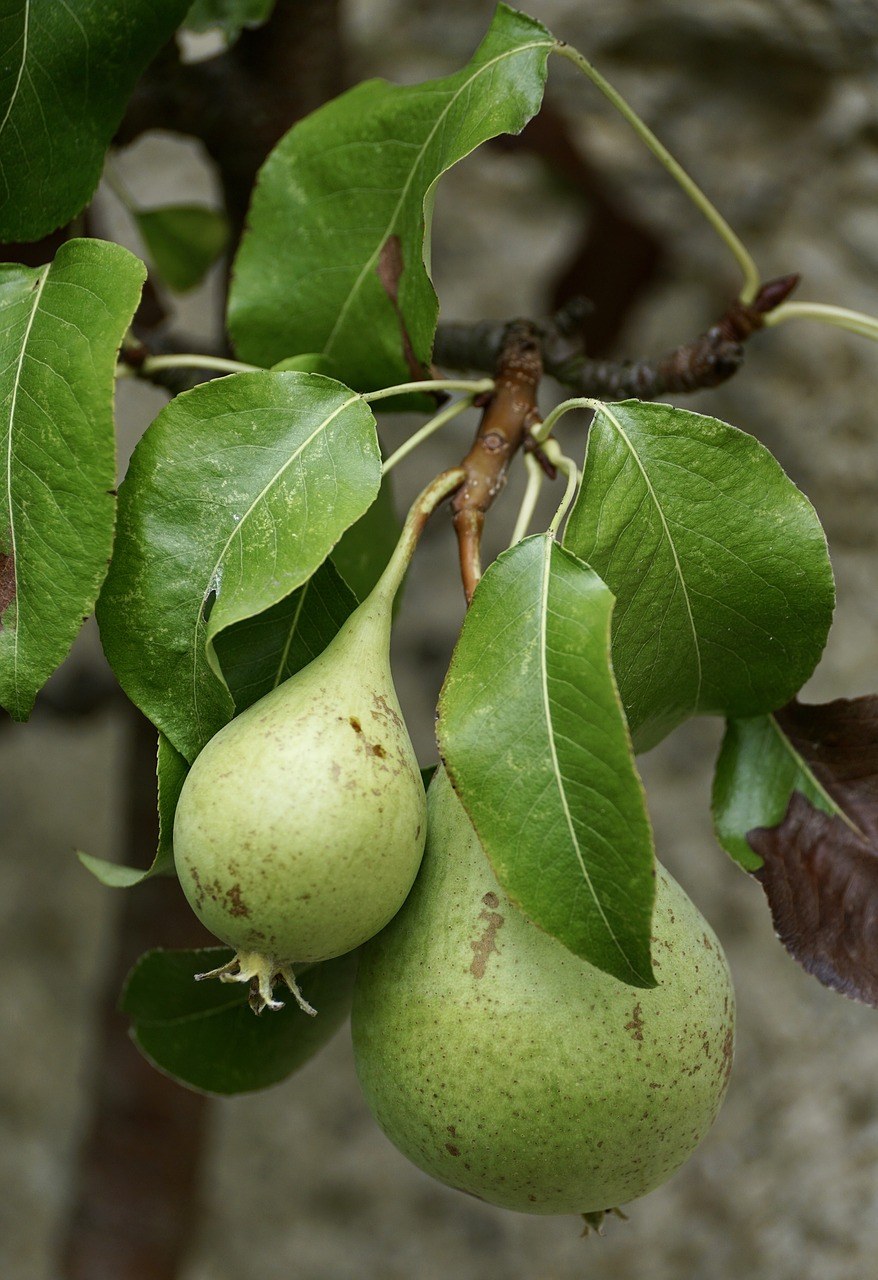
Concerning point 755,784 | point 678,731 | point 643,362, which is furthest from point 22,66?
point 678,731

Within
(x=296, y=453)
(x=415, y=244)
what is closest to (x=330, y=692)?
(x=296, y=453)

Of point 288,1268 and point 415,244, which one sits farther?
point 288,1268

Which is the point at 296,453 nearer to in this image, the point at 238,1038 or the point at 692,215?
the point at 238,1038

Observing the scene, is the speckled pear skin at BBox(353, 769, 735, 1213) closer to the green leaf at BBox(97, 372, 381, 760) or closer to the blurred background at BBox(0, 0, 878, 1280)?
the green leaf at BBox(97, 372, 381, 760)

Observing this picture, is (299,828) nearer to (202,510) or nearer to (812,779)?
(202,510)

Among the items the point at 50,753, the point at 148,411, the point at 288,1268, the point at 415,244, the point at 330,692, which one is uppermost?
the point at 415,244

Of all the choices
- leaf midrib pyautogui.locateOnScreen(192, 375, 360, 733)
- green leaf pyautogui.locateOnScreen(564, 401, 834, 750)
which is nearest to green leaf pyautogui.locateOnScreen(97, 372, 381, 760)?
leaf midrib pyautogui.locateOnScreen(192, 375, 360, 733)
